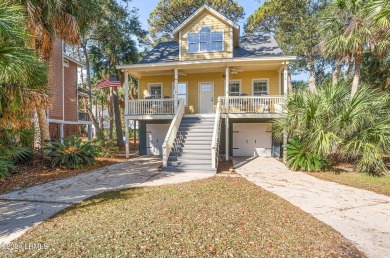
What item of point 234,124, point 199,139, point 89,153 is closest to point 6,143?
point 89,153

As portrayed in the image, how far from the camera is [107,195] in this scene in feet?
20.5

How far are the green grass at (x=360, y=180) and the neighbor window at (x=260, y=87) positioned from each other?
6.61m

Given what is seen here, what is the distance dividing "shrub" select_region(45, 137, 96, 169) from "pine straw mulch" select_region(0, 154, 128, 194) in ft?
0.86

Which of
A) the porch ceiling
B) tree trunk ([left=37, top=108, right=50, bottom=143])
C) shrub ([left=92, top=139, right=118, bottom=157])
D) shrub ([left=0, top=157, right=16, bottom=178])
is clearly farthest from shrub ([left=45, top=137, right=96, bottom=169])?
the porch ceiling

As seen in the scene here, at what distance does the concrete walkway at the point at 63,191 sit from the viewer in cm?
459

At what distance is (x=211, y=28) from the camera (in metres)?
14.2

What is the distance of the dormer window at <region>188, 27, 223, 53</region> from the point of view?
14227mm

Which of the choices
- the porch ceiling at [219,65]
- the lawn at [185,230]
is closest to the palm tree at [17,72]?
the lawn at [185,230]

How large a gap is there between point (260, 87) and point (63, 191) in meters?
11.8

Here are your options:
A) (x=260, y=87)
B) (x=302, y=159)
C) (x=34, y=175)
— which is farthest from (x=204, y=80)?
(x=34, y=175)

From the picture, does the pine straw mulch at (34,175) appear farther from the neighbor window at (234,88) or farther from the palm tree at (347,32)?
the palm tree at (347,32)

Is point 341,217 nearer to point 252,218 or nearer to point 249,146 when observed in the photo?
point 252,218

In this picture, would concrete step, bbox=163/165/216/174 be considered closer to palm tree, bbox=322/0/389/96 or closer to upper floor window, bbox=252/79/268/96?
upper floor window, bbox=252/79/268/96

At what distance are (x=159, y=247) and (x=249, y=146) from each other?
11.7 m
